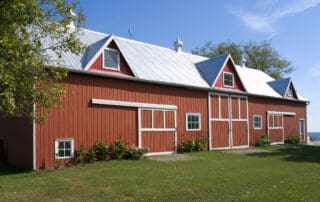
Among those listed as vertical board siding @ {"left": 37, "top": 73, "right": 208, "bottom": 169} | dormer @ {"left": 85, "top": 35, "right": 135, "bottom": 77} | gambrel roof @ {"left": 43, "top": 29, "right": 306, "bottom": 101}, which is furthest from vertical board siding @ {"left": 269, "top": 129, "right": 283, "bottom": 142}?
dormer @ {"left": 85, "top": 35, "right": 135, "bottom": 77}

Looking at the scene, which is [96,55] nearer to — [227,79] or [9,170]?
[9,170]

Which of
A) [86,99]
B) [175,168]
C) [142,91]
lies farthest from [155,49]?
[175,168]

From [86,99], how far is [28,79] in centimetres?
602

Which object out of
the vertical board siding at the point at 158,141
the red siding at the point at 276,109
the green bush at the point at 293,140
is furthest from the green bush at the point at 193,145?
the green bush at the point at 293,140

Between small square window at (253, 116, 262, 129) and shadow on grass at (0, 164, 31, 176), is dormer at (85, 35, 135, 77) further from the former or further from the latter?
small square window at (253, 116, 262, 129)

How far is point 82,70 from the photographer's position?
49.4 ft

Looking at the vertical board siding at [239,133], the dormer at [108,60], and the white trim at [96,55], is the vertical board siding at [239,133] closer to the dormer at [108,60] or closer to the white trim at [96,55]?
the dormer at [108,60]

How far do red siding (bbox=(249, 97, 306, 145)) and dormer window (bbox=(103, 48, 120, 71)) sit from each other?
37.1ft

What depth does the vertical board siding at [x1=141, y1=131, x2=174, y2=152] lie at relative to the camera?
17766 mm

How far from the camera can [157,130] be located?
60.0 feet

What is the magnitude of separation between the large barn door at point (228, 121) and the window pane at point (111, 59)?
6.99 m

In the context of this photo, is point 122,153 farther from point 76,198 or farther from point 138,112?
point 76,198

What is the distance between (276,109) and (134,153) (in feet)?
48.7

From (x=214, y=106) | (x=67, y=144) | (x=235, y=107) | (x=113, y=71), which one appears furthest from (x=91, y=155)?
(x=235, y=107)
